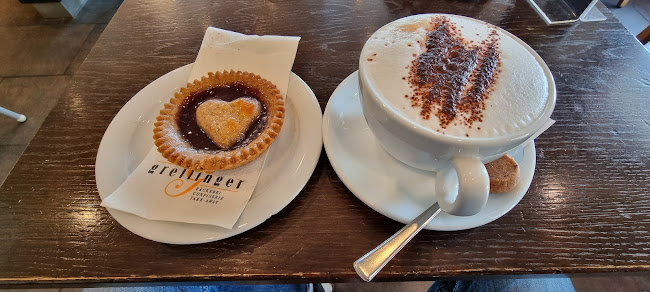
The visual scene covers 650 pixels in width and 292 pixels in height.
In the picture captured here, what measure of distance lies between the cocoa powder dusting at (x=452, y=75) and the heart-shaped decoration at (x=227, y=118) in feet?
1.30

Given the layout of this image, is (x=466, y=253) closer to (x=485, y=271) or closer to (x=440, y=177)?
(x=485, y=271)

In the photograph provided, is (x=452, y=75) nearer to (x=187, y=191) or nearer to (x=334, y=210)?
(x=334, y=210)

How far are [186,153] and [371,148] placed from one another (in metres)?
0.40

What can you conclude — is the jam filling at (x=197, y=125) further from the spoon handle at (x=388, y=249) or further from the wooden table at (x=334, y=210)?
the spoon handle at (x=388, y=249)

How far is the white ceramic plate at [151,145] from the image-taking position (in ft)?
2.13

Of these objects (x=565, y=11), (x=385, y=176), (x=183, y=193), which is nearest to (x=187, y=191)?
Answer: (x=183, y=193)

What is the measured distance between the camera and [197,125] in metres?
→ 0.85

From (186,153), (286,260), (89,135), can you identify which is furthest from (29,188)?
(286,260)

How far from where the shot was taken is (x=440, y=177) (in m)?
0.64

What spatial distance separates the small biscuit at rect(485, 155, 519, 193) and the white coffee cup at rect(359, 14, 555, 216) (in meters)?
0.07

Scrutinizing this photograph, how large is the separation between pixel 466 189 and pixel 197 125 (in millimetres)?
618

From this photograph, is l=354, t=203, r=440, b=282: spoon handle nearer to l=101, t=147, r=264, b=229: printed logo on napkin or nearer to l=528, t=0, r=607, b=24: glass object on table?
l=101, t=147, r=264, b=229: printed logo on napkin

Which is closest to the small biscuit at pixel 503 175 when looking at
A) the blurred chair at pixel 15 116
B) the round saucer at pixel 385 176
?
the round saucer at pixel 385 176

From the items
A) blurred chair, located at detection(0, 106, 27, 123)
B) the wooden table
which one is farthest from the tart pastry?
blurred chair, located at detection(0, 106, 27, 123)
